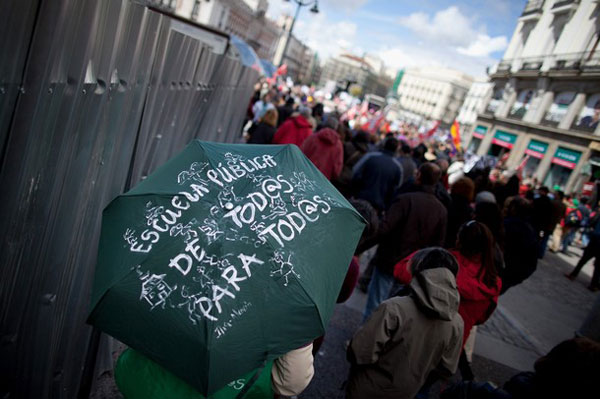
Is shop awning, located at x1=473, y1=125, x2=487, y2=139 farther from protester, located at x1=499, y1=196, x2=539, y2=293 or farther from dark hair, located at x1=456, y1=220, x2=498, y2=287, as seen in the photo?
dark hair, located at x1=456, y1=220, x2=498, y2=287

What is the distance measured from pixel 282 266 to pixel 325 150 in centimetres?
419

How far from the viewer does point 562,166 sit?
25453 millimetres

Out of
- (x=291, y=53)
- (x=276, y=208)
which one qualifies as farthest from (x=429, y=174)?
(x=291, y=53)

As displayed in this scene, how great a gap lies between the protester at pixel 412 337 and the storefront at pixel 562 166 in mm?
26670

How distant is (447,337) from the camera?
2428 millimetres

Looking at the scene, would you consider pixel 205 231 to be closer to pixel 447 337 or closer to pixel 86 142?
pixel 86 142

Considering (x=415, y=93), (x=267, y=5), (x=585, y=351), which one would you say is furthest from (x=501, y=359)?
(x=415, y=93)

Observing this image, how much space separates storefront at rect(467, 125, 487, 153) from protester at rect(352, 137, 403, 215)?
109ft

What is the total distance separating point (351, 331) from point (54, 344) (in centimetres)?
304

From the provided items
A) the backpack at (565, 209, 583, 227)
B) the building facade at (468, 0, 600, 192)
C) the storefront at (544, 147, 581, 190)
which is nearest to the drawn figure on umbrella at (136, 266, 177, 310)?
the backpack at (565, 209, 583, 227)

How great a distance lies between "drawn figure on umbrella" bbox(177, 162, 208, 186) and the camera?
5.25ft

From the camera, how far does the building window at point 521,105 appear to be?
2969 cm

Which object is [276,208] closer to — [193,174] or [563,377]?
[193,174]

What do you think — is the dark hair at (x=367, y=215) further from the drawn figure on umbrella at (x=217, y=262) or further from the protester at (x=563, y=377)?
the drawn figure on umbrella at (x=217, y=262)
